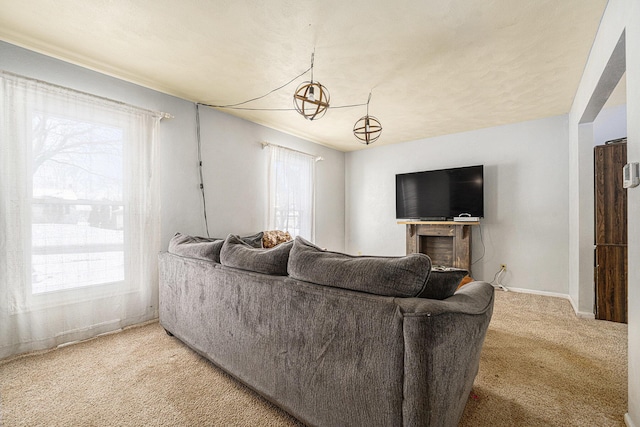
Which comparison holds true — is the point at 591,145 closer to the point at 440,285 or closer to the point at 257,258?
the point at 440,285

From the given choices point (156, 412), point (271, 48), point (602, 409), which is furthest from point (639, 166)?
point (156, 412)

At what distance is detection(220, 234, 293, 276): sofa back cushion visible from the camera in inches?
61.5

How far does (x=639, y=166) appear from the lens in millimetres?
1315

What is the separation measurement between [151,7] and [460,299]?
8.43 feet

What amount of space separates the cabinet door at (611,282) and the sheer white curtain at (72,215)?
4.63m

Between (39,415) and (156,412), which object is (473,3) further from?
(39,415)

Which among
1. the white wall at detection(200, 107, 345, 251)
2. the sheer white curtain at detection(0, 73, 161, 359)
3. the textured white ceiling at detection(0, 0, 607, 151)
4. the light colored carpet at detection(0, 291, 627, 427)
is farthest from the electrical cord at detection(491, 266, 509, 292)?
the sheer white curtain at detection(0, 73, 161, 359)

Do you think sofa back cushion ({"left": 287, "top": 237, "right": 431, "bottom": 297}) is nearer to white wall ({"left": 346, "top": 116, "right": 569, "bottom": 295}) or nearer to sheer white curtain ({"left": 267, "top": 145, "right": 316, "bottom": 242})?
sheer white curtain ({"left": 267, "top": 145, "right": 316, "bottom": 242})

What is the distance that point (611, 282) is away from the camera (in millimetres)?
2846

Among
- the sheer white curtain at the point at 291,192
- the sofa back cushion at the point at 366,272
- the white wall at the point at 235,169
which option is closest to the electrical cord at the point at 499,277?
the sheer white curtain at the point at 291,192

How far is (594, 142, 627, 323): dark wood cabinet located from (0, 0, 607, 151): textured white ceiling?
93cm

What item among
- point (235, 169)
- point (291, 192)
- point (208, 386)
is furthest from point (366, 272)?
point (291, 192)

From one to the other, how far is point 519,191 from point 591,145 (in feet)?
4.04

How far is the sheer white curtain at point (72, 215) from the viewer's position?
217 cm
